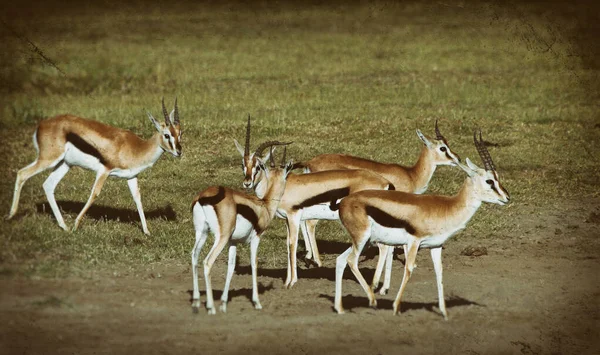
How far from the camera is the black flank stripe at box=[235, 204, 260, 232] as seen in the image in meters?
9.05

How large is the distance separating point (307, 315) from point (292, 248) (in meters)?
1.57

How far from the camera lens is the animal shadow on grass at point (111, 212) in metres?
12.6

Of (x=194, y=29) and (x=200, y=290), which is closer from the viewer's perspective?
(x=200, y=290)

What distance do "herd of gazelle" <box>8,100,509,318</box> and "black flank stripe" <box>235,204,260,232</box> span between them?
12 mm

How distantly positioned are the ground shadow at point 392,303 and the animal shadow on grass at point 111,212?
388cm

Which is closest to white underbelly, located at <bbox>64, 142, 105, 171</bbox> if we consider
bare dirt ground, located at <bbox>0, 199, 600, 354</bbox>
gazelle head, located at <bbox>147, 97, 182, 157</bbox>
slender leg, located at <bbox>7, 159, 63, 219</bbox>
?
slender leg, located at <bbox>7, 159, 63, 219</bbox>

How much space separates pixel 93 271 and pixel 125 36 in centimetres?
2078

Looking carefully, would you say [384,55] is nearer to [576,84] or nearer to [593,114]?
[576,84]

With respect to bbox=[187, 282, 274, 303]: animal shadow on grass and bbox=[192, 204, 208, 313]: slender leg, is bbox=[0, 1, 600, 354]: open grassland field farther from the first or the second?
bbox=[192, 204, 208, 313]: slender leg

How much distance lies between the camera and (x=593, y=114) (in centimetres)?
1989

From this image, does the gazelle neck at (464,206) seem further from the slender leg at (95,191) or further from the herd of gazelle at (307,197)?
the slender leg at (95,191)

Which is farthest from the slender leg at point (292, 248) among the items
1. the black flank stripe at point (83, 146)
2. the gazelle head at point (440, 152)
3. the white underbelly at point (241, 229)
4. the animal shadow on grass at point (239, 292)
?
the black flank stripe at point (83, 146)

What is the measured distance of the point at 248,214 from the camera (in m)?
9.16

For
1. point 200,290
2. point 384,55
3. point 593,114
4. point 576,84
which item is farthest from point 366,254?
point 384,55
